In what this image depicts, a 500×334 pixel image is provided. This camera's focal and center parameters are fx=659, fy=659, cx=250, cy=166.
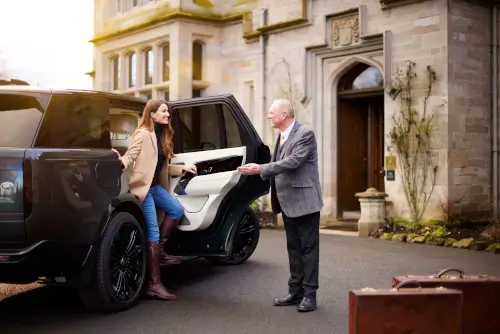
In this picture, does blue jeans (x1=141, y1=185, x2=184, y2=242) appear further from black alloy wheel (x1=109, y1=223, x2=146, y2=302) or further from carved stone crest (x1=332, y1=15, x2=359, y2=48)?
carved stone crest (x1=332, y1=15, x2=359, y2=48)

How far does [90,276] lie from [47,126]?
123 cm

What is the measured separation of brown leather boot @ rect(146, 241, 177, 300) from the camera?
6062 millimetres

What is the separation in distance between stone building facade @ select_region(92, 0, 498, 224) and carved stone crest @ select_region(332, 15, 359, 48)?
2 cm

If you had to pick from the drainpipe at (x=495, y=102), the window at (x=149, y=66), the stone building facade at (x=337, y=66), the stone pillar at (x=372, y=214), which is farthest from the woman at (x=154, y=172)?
the window at (x=149, y=66)

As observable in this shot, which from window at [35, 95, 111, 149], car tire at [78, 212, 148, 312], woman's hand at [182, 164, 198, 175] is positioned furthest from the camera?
woman's hand at [182, 164, 198, 175]

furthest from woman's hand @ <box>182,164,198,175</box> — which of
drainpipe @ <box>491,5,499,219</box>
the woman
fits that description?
drainpipe @ <box>491,5,499,219</box>

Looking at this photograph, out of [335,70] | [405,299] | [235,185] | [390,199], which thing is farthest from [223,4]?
[405,299]

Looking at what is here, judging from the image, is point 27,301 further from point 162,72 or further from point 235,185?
point 162,72

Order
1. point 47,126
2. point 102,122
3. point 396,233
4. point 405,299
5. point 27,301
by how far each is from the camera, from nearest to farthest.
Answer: point 405,299
point 47,126
point 102,122
point 27,301
point 396,233

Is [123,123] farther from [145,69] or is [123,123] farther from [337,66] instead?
[145,69]

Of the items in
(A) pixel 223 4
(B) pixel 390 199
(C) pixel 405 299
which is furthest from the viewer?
(A) pixel 223 4

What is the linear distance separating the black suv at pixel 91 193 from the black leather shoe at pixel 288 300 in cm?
103

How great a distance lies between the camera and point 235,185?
663cm

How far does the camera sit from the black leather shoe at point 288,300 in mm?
5918
